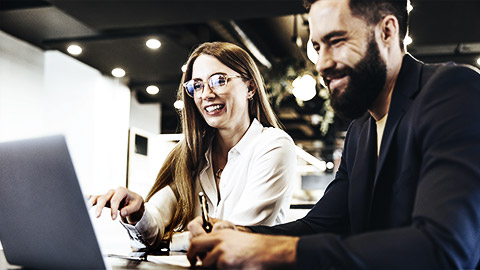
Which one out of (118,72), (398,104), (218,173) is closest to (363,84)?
(398,104)

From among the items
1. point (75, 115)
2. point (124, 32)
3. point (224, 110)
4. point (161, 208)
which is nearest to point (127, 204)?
point (161, 208)

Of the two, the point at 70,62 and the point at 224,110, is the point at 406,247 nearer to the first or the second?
the point at 224,110

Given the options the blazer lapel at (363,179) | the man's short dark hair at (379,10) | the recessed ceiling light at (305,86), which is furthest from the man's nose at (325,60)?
the recessed ceiling light at (305,86)

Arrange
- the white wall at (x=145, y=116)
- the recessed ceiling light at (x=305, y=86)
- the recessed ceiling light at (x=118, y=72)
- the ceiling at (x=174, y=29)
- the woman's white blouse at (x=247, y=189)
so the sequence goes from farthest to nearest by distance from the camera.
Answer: the white wall at (x=145, y=116)
the recessed ceiling light at (x=118, y=72)
the recessed ceiling light at (x=305, y=86)
the ceiling at (x=174, y=29)
the woman's white blouse at (x=247, y=189)

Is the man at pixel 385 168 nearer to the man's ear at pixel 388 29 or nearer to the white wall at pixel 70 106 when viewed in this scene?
the man's ear at pixel 388 29

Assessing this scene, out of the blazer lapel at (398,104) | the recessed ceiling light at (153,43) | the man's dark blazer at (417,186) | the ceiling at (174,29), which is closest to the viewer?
the man's dark blazer at (417,186)

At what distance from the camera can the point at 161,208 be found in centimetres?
203

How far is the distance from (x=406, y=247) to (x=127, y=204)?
1.13 meters

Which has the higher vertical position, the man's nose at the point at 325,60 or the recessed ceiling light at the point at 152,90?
the recessed ceiling light at the point at 152,90

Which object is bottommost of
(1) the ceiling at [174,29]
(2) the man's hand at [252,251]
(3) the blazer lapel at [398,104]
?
(2) the man's hand at [252,251]

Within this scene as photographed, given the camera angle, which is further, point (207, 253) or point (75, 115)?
point (75, 115)

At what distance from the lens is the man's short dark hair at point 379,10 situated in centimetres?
118

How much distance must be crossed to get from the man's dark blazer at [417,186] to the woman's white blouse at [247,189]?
1.21 ft

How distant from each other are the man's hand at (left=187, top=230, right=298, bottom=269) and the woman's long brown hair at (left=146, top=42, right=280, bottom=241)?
3.54ft
